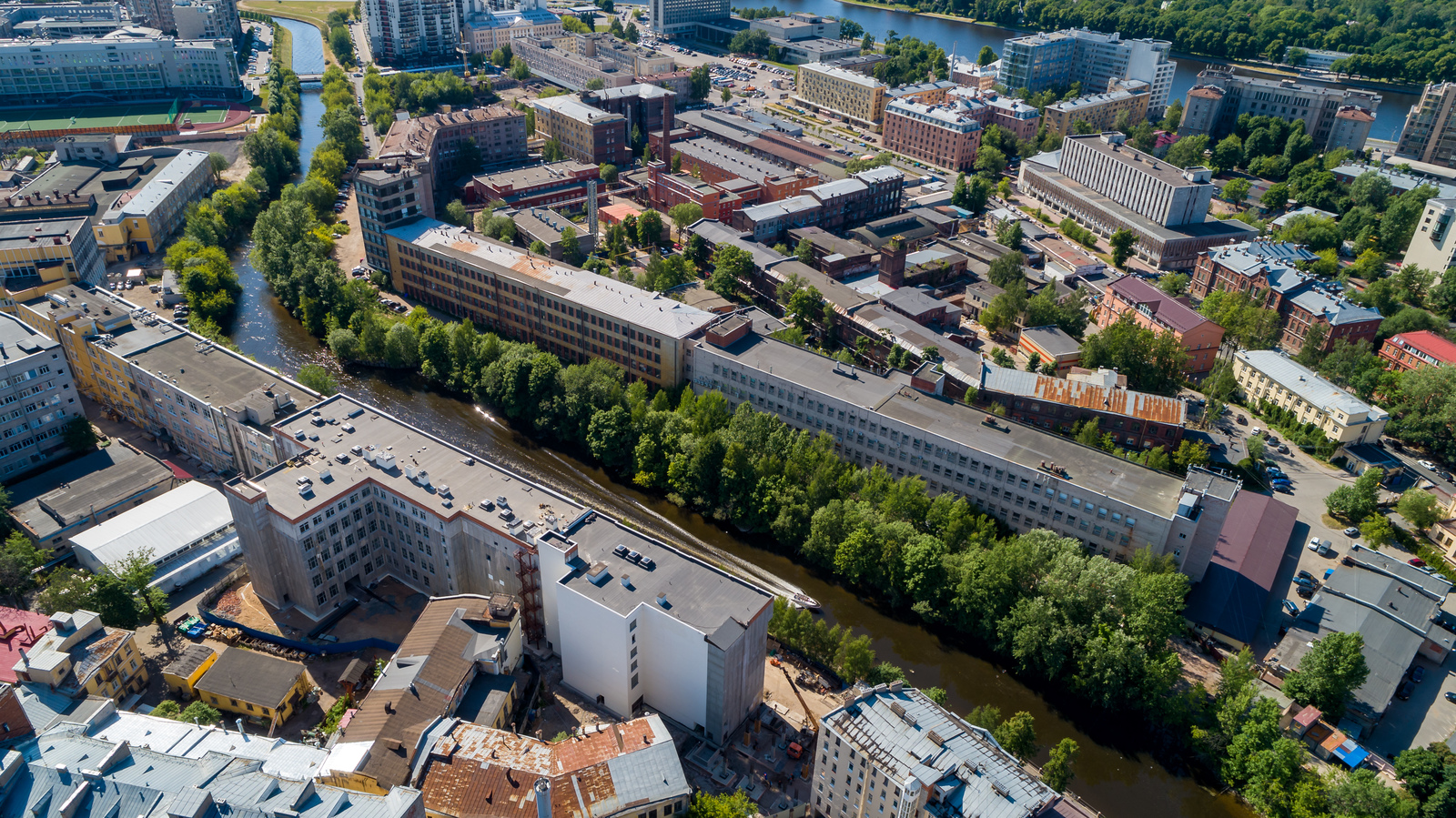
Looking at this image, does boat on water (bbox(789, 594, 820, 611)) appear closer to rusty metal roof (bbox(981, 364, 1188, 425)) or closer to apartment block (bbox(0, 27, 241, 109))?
rusty metal roof (bbox(981, 364, 1188, 425))

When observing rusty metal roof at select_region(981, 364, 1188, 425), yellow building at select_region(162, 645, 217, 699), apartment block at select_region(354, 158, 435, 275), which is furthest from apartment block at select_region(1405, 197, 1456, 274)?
yellow building at select_region(162, 645, 217, 699)

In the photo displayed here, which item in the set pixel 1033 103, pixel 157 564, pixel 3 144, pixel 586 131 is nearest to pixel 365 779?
pixel 157 564

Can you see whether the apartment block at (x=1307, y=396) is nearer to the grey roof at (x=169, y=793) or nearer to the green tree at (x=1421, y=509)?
the green tree at (x=1421, y=509)

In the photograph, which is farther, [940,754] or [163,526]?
[163,526]

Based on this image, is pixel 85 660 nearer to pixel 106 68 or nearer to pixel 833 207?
pixel 833 207

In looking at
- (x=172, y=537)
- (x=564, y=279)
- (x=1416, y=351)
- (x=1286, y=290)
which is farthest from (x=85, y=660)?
(x=1416, y=351)

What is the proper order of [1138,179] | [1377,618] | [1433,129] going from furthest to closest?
[1433,129], [1138,179], [1377,618]

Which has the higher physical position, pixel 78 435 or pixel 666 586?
pixel 666 586
